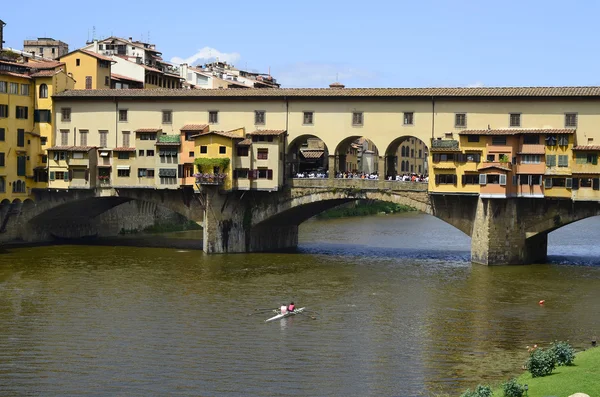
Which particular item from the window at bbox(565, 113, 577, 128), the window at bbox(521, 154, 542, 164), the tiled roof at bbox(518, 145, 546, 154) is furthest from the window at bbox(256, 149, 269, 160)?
the window at bbox(565, 113, 577, 128)

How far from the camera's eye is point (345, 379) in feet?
112

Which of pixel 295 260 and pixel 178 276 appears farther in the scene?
pixel 295 260

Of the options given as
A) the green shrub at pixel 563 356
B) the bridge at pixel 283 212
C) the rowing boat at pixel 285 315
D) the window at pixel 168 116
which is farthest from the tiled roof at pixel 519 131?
the green shrub at pixel 563 356

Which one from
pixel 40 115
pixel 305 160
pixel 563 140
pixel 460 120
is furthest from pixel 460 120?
pixel 40 115

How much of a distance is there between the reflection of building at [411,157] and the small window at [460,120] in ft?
245

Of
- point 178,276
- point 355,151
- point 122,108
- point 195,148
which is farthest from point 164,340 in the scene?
point 355,151

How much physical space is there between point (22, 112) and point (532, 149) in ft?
130

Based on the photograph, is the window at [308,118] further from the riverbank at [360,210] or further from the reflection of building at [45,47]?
the reflection of building at [45,47]

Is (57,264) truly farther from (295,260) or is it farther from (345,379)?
(345,379)

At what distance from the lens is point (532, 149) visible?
204 ft

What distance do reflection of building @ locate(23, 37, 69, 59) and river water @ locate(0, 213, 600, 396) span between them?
56.5 meters

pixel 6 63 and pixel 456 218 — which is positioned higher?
pixel 6 63

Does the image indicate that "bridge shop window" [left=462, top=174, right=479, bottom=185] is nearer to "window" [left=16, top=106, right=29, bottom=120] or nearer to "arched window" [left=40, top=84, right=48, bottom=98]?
"arched window" [left=40, top=84, right=48, bottom=98]

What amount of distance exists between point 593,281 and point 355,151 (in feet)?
226
